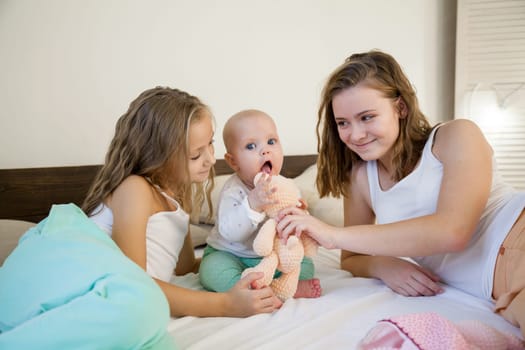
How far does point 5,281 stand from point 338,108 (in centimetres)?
92

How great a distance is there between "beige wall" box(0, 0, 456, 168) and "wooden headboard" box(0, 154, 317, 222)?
0.30ft

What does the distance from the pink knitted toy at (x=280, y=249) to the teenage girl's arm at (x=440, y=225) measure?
29mm

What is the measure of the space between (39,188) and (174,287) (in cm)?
100

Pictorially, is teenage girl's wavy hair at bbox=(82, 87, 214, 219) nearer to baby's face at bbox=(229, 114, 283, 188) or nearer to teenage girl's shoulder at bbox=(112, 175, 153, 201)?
teenage girl's shoulder at bbox=(112, 175, 153, 201)

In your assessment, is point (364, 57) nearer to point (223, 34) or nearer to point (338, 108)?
point (338, 108)

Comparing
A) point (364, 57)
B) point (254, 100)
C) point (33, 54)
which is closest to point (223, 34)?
point (254, 100)

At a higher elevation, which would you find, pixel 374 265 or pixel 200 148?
pixel 200 148

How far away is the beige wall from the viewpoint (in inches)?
72.9

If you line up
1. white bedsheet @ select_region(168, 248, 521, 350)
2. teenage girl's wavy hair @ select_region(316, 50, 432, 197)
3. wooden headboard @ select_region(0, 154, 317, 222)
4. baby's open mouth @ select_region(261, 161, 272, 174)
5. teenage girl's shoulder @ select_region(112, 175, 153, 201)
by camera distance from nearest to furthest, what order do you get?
white bedsheet @ select_region(168, 248, 521, 350), teenage girl's shoulder @ select_region(112, 175, 153, 201), teenage girl's wavy hair @ select_region(316, 50, 432, 197), baby's open mouth @ select_region(261, 161, 272, 174), wooden headboard @ select_region(0, 154, 317, 222)

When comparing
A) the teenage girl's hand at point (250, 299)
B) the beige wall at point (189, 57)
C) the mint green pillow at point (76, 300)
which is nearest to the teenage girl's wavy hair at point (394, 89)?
the teenage girl's hand at point (250, 299)

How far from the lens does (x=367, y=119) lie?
1.28m

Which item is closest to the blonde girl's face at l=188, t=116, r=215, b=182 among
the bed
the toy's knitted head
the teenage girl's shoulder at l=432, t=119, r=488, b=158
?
the toy's knitted head

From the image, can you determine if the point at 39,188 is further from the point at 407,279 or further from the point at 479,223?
the point at 479,223

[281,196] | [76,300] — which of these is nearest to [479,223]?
[281,196]
